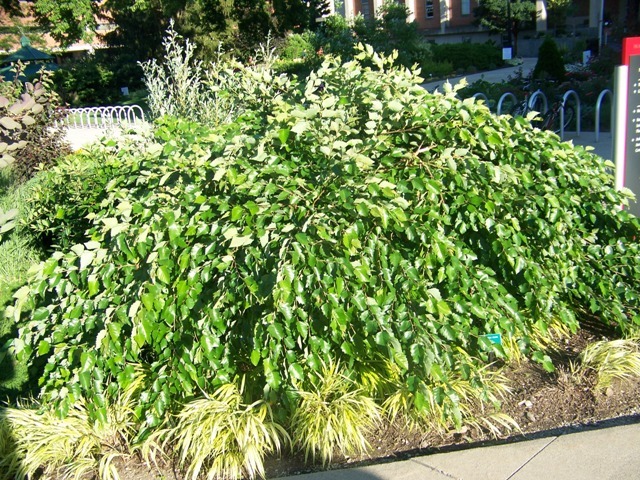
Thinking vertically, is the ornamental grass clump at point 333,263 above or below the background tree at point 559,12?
below

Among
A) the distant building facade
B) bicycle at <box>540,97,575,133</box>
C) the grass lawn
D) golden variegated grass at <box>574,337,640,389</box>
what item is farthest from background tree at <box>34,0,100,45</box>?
golden variegated grass at <box>574,337,640,389</box>

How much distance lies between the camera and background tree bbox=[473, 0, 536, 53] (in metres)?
45.1

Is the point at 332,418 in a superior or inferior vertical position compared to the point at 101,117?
inferior

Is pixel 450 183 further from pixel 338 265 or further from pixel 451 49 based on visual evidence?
pixel 451 49

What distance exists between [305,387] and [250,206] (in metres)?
1.11

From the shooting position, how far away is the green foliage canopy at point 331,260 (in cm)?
344

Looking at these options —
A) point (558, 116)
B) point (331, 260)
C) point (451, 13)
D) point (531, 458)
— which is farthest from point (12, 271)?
point (451, 13)

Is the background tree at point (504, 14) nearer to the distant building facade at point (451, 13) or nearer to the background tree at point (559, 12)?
the distant building facade at point (451, 13)

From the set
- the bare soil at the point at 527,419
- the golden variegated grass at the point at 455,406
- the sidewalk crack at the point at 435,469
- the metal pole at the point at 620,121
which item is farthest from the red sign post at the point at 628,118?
the sidewalk crack at the point at 435,469

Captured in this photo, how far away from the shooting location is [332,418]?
3416 mm

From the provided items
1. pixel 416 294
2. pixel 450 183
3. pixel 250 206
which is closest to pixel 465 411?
pixel 416 294

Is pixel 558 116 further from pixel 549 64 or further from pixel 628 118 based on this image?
pixel 628 118

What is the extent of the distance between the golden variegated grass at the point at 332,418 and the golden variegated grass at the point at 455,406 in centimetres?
16

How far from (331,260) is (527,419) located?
1471 mm
